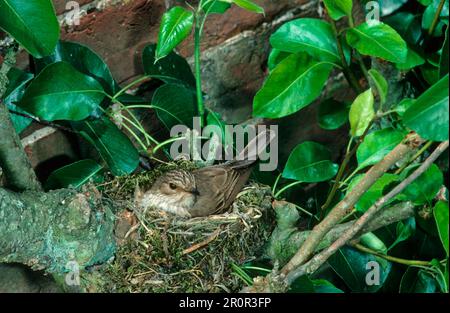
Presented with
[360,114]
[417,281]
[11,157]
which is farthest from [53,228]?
[417,281]

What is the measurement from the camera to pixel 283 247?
1188 millimetres

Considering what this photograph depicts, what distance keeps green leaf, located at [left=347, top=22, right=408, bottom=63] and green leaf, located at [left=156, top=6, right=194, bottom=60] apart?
0.88 ft

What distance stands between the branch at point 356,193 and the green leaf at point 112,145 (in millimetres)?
317

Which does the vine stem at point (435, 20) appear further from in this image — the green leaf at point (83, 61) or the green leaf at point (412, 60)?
→ the green leaf at point (83, 61)

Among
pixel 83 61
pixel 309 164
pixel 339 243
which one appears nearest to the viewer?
pixel 339 243

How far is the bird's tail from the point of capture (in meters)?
1.21

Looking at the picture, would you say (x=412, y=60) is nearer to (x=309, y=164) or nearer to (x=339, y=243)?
(x=309, y=164)

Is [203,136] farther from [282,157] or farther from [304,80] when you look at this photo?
[282,157]

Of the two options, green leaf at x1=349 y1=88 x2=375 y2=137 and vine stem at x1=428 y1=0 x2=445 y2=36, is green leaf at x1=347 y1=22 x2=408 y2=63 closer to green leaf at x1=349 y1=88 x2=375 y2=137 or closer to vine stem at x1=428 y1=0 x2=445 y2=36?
green leaf at x1=349 y1=88 x2=375 y2=137

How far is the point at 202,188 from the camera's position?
1.21 m

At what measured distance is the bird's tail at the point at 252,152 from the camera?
1.21m

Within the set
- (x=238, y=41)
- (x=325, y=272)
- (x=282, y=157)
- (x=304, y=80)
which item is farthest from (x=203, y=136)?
(x=325, y=272)

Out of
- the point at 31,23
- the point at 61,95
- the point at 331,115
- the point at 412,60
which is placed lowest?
the point at 331,115

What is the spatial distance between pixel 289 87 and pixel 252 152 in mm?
143
